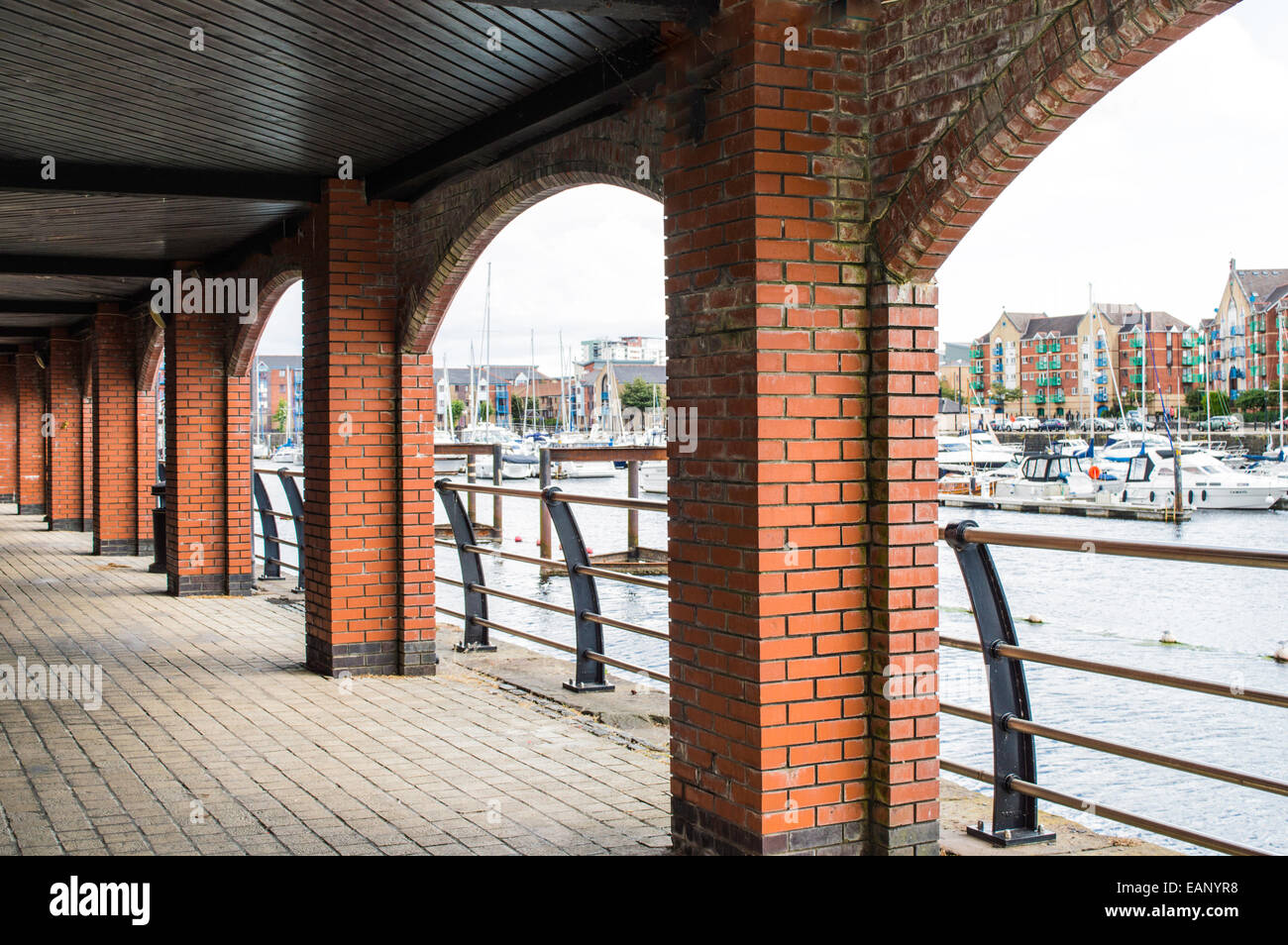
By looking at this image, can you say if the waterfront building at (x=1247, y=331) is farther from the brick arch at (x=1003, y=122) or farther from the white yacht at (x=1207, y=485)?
the brick arch at (x=1003, y=122)

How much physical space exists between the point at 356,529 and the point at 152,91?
9.86 ft

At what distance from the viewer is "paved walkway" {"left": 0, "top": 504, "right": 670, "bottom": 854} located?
4.47m

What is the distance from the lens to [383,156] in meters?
6.94

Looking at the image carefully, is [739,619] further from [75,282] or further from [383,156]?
[75,282]

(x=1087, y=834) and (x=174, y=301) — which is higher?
(x=174, y=301)

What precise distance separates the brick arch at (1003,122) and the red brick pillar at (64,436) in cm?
1552

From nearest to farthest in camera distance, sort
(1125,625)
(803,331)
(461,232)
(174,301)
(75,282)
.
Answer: (803,331) < (461,232) < (174,301) < (75,282) < (1125,625)

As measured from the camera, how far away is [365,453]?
7.59 metres

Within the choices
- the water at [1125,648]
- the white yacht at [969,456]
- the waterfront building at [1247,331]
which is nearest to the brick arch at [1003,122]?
the water at [1125,648]

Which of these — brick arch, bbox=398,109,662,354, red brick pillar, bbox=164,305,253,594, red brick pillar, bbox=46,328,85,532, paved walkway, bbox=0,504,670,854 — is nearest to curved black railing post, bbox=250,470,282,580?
red brick pillar, bbox=164,305,253,594

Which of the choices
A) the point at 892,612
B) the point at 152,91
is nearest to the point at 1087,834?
the point at 892,612

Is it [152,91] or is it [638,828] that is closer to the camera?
[638,828]

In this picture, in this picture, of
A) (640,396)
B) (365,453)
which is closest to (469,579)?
A: (365,453)

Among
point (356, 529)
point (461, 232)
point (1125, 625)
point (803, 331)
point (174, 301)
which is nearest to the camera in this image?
point (803, 331)
